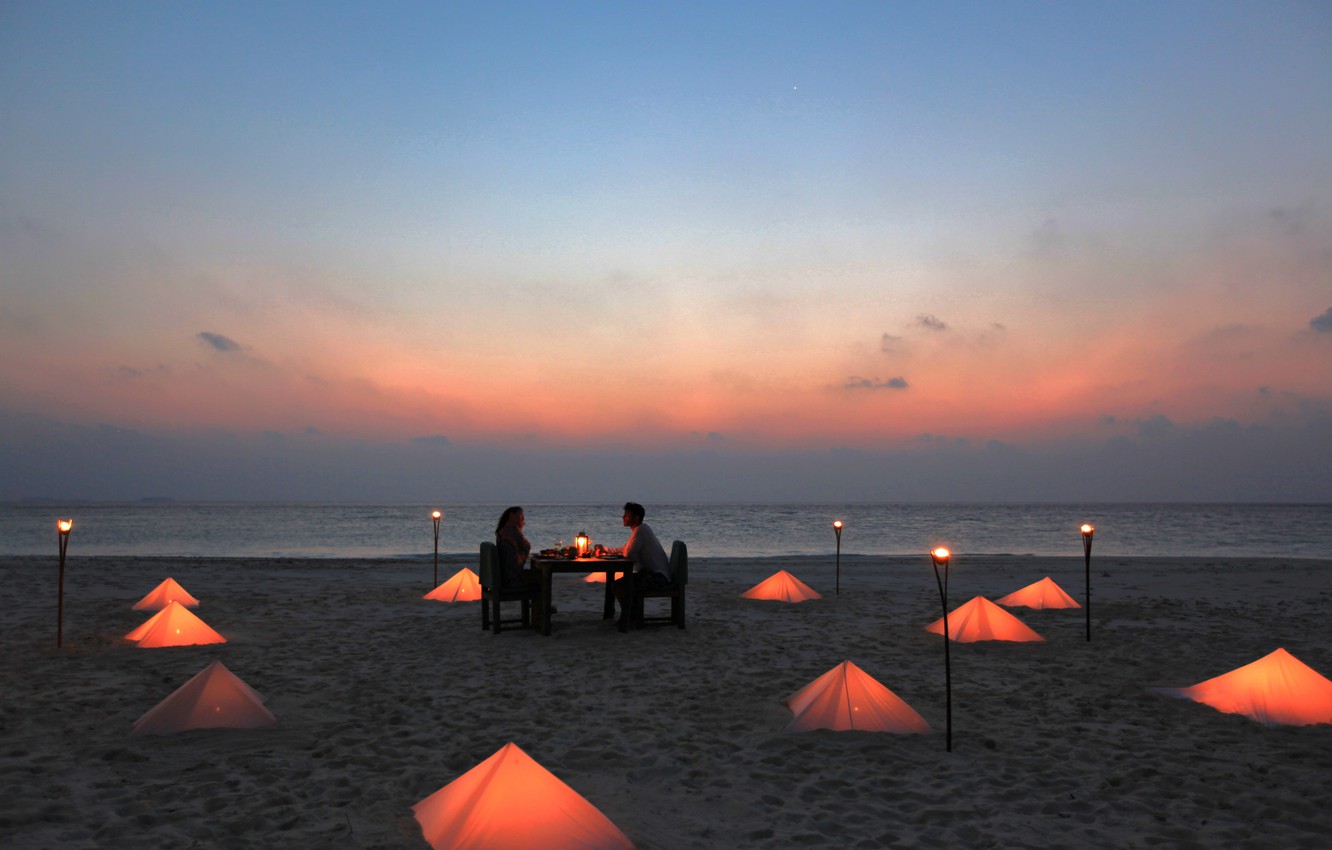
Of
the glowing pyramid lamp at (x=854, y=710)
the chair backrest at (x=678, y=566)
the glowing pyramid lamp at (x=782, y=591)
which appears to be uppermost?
the chair backrest at (x=678, y=566)

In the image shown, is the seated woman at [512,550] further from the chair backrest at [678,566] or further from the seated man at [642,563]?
the chair backrest at [678,566]

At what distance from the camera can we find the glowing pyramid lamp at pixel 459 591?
1333 cm

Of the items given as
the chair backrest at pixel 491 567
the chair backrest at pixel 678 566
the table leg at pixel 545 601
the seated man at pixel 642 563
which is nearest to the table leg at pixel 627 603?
the seated man at pixel 642 563

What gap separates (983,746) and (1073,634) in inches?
231

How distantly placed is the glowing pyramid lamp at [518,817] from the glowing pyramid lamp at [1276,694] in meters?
5.58

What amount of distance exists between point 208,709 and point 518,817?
343 centimetres

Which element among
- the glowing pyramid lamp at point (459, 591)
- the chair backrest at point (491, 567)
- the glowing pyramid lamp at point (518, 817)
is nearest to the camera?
the glowing pyramid lamp at point (518, 817)

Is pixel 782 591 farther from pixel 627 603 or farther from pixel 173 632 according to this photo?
pixel 173 632

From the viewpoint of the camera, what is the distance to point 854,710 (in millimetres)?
5953

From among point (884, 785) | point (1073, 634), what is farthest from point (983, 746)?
point (1073, 634)

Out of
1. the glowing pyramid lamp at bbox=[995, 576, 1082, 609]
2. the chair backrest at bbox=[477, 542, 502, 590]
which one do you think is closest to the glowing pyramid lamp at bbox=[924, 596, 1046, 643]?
the glowing pyramid lamp at bbox=[995, 576, 1082, 609]

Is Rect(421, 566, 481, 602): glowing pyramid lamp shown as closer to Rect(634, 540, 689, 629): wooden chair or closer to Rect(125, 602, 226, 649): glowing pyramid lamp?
Rect(634, 540, 689, 629): wooden chair

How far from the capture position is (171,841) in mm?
3969

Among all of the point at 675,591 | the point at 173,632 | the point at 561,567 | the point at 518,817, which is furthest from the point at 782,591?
the point at 518,817
